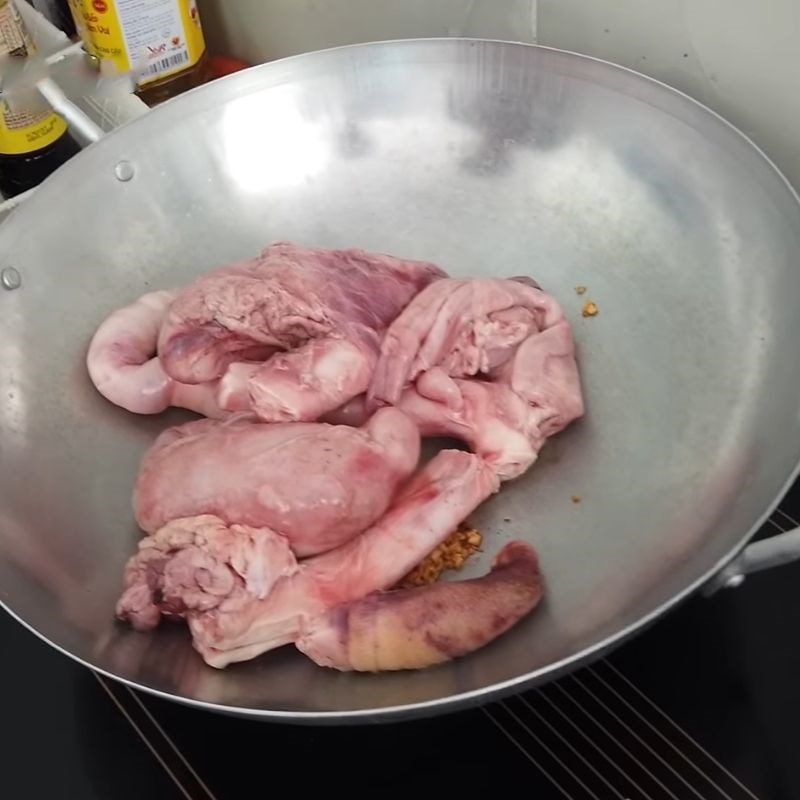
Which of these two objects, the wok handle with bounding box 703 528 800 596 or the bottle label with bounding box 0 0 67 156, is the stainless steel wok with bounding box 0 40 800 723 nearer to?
the wok handle with bounding box 703 528 800 596

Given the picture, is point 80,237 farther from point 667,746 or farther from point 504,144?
point 667,746

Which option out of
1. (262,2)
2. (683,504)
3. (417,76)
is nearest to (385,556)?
(683,504)

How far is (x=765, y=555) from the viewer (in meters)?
0.63

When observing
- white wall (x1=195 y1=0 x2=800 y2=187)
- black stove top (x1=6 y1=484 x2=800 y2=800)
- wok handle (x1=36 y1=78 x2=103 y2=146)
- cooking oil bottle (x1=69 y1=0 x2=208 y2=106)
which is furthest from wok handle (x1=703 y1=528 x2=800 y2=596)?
cooking oil bottle (x1=69 y1=0 x2=208 y2=106)

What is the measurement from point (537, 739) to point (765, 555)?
233 mm

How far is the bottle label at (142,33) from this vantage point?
112 centimetres

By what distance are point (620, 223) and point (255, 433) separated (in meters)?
0.42

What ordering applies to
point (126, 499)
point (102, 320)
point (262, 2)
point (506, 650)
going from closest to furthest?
point (506, 650)
point (126, 499)
point (102, 320)
point (262, 2)

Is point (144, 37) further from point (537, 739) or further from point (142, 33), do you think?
point (537, 739)

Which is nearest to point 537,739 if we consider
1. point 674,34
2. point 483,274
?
point 483,274

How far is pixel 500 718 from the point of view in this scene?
73 centimetres

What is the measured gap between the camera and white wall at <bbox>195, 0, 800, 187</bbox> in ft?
2.62

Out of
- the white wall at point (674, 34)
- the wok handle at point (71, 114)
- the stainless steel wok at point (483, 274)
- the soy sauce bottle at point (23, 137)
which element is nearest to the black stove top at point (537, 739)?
the stainless steel wok at point (483, 274)

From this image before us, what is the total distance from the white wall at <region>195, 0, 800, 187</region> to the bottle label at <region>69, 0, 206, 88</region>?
0.53ft
